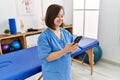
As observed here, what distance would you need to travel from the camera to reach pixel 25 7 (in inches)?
121

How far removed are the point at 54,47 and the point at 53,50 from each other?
0.10 ft

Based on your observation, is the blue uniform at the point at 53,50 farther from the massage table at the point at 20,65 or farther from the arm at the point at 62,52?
the massage table at the point at 20,65

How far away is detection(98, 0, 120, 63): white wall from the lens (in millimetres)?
2930

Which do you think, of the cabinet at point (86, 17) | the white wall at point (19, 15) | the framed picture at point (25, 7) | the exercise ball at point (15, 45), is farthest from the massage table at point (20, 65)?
the cabinet at point (86, 17)

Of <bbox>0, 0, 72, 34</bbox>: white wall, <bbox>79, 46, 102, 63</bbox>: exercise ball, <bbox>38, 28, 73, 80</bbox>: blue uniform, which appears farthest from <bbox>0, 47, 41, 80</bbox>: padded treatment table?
<bbox>79, 46, 102, 63</bbox>: exercise ball

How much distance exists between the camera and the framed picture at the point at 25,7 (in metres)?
2.96

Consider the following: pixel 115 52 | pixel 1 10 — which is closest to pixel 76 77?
pixel 115 52

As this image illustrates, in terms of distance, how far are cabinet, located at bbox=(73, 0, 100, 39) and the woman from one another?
200 cm

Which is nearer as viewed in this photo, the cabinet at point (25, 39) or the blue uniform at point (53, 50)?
the blue uniform at point (53, 50)

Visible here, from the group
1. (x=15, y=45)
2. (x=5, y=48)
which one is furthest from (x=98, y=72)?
(x=5, y=48)

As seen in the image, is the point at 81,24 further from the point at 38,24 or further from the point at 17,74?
the point at 17,74

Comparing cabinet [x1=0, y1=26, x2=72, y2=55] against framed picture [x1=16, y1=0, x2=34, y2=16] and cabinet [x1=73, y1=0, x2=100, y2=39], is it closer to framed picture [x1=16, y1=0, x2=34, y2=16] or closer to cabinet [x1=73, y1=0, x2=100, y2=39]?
framed picture [x1=16, y1=0, x2=34, y2=16]

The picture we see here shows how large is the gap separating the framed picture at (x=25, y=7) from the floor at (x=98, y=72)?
4.62ft

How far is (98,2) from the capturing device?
3061 mm
